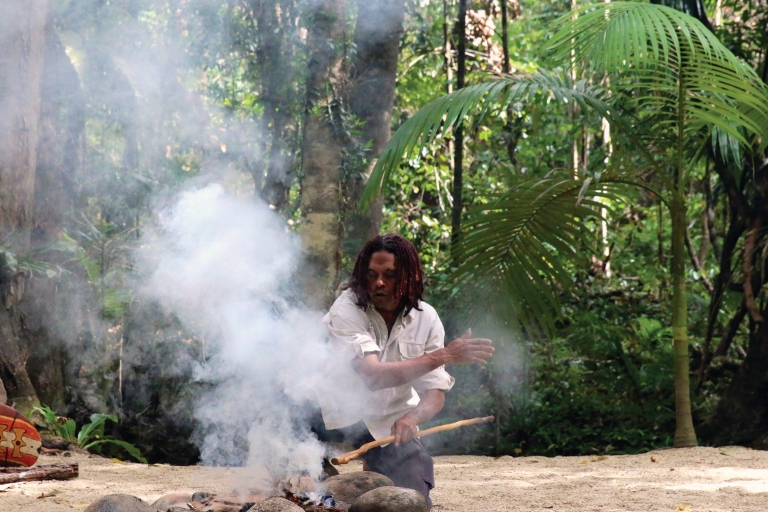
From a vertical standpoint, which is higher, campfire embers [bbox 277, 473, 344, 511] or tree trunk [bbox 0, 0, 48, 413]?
tree trunk [bbox 0, 0, 48, 413]

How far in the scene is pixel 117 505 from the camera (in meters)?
2.65

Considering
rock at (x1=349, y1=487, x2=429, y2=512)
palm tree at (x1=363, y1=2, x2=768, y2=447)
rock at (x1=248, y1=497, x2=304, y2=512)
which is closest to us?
rock at (x1=248, y1=497, x2=304, y2=512)

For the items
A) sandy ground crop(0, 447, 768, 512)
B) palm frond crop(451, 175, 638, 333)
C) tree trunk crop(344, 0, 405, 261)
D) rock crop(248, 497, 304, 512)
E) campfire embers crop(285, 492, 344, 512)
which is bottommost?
sandy ground crop(0, 447, 768, 512)

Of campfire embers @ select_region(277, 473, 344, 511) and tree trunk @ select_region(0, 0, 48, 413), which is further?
tree trunk @ select_region(0, 0, 48, 413)

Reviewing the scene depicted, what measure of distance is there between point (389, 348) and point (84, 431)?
3.07m

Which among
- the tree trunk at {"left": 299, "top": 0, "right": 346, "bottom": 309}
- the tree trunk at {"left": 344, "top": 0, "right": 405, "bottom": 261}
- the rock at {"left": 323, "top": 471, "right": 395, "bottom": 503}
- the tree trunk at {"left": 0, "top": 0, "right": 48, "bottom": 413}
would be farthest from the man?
the tree trunk at {"left": 344, "top": 0, "right": 405, "bottom": 261}

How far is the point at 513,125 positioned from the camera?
874 centimetres

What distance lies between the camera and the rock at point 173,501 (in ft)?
9.75

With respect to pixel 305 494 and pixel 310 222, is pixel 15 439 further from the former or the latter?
pixel 310 222

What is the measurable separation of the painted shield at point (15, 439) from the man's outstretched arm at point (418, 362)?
77.4 inches

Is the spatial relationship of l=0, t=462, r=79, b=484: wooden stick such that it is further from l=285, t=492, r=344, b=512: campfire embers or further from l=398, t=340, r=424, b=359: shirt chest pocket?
l=398, t=340, r=424, b=359: shirt chest pocket

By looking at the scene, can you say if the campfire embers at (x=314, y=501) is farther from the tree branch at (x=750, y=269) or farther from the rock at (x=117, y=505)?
the tree branch at (x=750, y=269)

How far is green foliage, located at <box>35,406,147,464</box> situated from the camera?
5.27m

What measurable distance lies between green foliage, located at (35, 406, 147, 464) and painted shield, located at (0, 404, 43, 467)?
132cm
